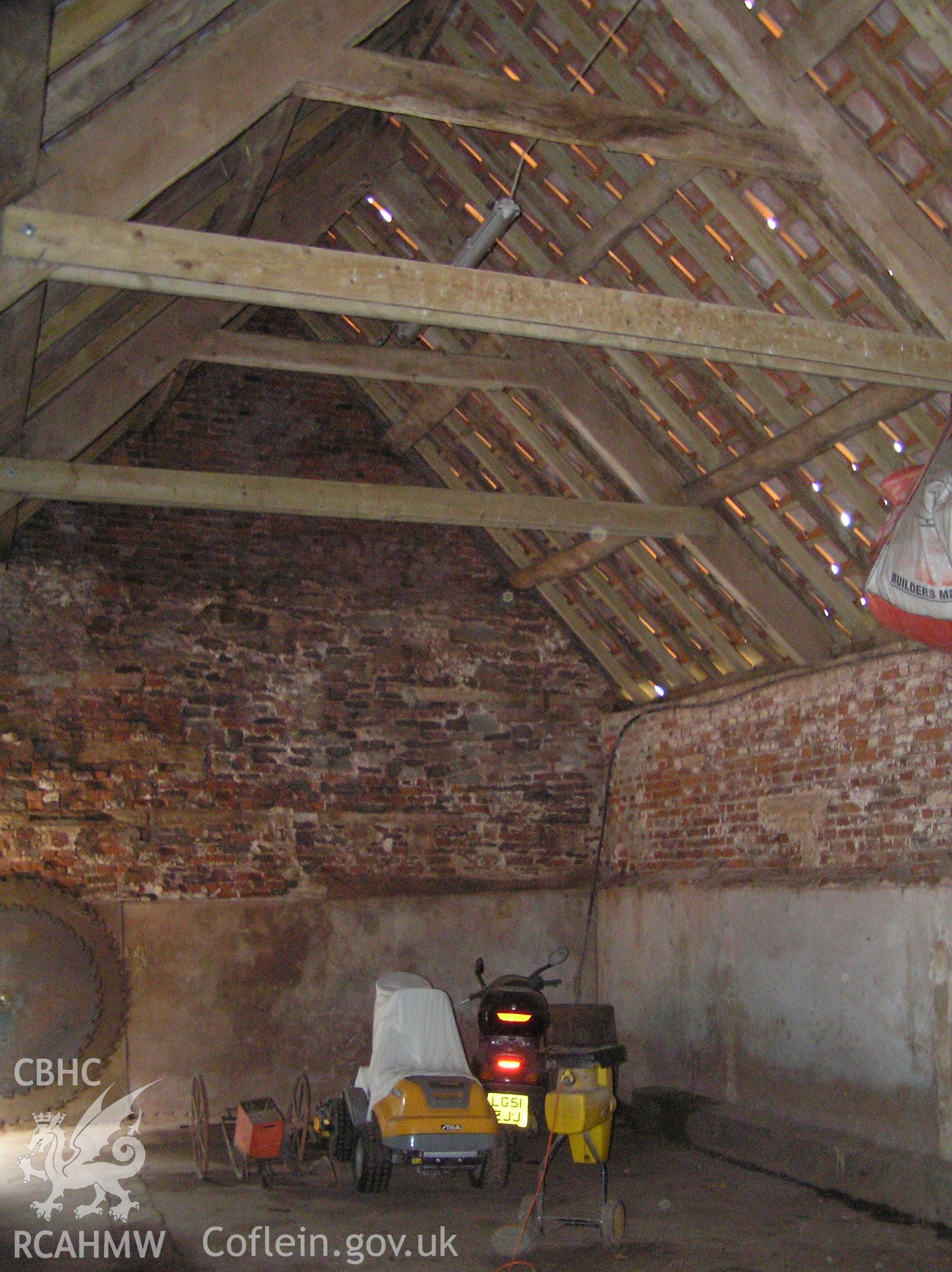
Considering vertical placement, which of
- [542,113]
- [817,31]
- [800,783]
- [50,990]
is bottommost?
[50,990]

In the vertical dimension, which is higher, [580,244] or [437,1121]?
[580,244]

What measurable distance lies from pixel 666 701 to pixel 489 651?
1.42 m

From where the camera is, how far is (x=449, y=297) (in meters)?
4.39

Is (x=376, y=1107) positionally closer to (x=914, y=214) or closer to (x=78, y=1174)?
(x=78, y=1174)

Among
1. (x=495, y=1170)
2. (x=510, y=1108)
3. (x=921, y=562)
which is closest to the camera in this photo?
(x=921, y=562)

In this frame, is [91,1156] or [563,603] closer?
[91,1156]

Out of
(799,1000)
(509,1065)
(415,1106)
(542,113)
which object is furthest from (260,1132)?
(542,113)

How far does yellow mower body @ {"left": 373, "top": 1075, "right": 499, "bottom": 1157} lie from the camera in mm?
5703

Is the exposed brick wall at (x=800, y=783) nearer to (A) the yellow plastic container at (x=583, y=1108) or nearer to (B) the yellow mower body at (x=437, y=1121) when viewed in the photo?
(A) the yellow plastic container at (x=583, y=1108)

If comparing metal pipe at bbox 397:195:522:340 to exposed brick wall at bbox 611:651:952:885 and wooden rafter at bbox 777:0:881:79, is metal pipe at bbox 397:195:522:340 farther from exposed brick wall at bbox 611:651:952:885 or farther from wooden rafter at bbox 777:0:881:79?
exposed brick wall at bbox 611:651:952:885

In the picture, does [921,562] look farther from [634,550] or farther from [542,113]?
[634,550]

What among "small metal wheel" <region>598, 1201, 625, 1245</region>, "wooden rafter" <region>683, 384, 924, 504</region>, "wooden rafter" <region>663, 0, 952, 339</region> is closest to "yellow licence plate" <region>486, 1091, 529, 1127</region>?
"small metal wheel" <region>598, 1201, 625, 1245</region>

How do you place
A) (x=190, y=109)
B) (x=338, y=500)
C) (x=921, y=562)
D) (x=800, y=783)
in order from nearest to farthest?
1. (x=190, y=109)
2. (x=921, y=562)
3. (x=338, y=500)
4. (x=800, y=783)

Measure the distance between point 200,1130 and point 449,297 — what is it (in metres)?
4.58
